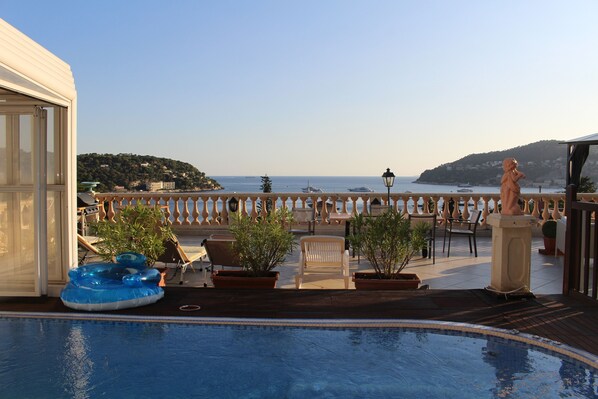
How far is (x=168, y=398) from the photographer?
159 inches

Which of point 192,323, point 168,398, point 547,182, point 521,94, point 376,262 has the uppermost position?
point 521,94

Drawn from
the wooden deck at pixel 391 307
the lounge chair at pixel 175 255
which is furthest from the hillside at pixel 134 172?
the wooden deck at pixel 391 307

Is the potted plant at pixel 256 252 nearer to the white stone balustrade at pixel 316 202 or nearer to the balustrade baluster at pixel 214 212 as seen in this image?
the white stone balustrade at pixel 316 202

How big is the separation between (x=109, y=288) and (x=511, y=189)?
4.59m

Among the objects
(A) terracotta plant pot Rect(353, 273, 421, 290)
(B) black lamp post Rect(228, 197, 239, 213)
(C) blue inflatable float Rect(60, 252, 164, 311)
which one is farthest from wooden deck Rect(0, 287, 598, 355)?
(B) black lamp post Rect(228, 197, 239, 213)

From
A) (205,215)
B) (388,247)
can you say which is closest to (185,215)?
(205,215)

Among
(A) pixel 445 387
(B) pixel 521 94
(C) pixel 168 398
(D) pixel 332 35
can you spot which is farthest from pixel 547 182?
(C) pixel 168 398

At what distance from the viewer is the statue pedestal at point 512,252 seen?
5539 millimetres

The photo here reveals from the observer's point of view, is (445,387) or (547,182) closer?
(445,387)

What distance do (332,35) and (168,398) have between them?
10.9m

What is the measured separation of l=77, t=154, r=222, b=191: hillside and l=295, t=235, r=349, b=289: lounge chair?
10540mm

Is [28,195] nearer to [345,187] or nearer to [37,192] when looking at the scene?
[37,192]

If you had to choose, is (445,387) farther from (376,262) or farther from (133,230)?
(133,230)

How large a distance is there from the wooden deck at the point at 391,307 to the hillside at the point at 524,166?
982cm
